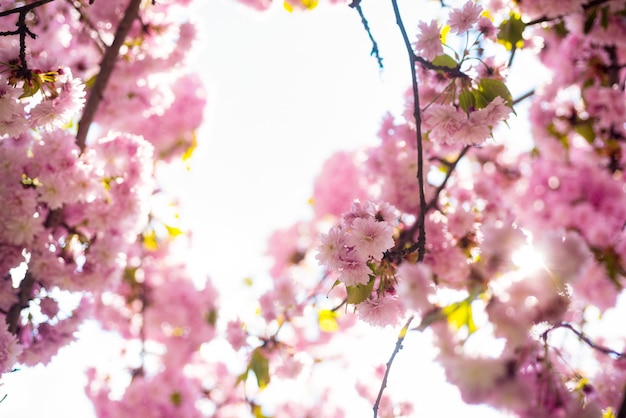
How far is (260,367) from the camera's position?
250 cm

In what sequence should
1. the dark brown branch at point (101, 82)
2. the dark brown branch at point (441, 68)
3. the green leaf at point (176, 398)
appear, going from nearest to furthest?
the dark brown branch at point (441, 68) < the dark brown branch at point (101, 82) < the green leaf at point (176, 398)

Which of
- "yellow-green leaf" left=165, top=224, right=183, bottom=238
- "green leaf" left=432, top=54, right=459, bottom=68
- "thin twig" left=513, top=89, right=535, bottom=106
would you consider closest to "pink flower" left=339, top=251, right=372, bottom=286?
"green leaf" left=432, top=54, right=459, bottom=68

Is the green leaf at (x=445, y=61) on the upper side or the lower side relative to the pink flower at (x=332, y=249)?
upper

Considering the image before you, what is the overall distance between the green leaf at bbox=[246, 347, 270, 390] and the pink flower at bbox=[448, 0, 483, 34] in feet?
5.53

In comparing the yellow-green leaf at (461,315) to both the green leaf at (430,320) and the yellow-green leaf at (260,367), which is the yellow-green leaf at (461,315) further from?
the yellow-green leaf at (260,367)

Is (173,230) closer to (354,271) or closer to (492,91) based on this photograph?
(354,271)

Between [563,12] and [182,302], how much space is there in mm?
2859

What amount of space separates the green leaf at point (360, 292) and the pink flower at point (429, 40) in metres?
0.70

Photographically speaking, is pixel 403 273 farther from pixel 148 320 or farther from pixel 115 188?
pixel 148 320

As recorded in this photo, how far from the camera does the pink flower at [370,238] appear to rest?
1331 millimetres

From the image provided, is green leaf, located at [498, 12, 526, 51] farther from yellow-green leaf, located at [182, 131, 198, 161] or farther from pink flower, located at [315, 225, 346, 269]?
yellow-green leaf, located at [182, 131, 198, 161]

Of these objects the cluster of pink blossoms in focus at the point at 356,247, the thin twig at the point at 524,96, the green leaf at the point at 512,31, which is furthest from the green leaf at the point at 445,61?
the thin twig at the point at 524,96

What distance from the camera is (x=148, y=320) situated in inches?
143

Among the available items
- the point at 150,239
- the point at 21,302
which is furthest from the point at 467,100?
the point at 150,239
